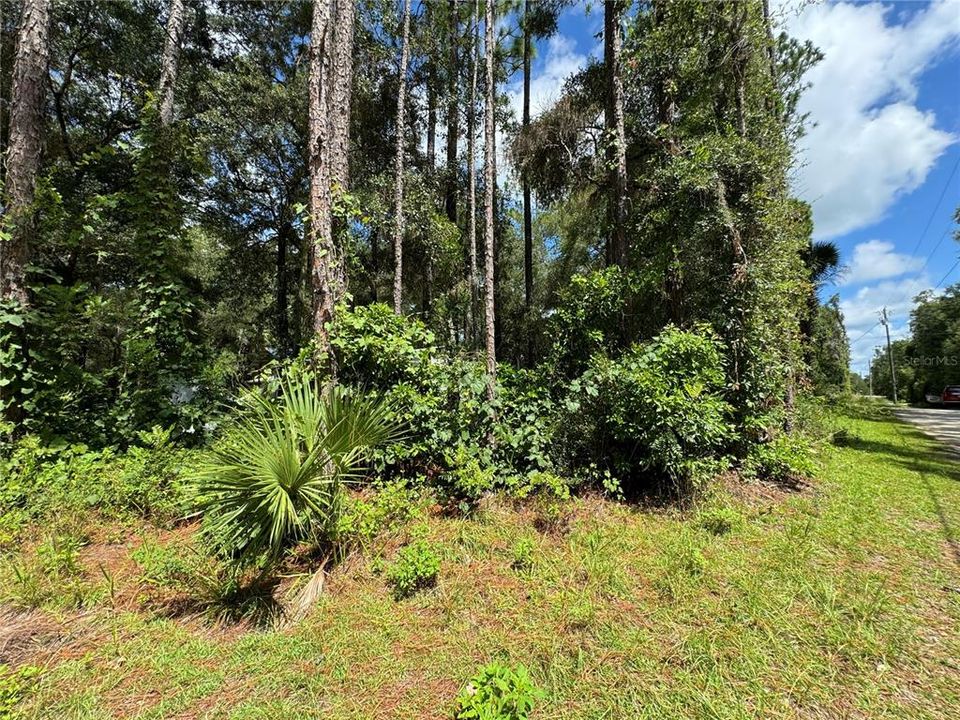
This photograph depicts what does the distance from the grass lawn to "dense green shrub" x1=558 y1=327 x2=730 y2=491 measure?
854 mm

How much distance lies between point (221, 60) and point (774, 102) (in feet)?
40.6

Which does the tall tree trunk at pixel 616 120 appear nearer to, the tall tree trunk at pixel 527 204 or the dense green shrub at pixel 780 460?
the dense green shrub at pixel 780 460

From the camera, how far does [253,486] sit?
8.41 ft

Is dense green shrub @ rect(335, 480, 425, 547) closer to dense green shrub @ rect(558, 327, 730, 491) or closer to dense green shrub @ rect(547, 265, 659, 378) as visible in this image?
dense green shrub @ rect(558, 327, 730, 491)

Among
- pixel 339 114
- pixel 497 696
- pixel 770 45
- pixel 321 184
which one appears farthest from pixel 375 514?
pixel 770 45

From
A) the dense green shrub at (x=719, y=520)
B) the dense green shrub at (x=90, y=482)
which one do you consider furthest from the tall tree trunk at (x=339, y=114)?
the dense green shrub at (x=719, y=520)

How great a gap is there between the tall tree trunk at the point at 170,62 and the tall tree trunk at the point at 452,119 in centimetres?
602

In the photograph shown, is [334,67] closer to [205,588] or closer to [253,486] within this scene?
[253,486]

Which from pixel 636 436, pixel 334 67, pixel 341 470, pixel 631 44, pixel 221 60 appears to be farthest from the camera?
pixel 221 60

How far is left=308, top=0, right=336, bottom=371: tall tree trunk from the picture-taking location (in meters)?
3.90

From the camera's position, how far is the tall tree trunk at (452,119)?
33.0ft

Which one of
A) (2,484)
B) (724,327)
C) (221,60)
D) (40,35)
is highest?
(221,60)

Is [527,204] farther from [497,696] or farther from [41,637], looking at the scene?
[41,637]

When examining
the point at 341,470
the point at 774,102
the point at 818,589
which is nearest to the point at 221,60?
the point at 341,470
